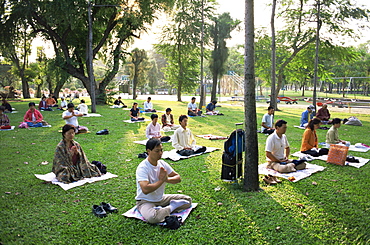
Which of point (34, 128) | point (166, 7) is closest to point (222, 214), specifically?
point (34, 128)

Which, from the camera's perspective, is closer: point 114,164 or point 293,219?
point 293,219

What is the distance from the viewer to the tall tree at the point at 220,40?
115 ft

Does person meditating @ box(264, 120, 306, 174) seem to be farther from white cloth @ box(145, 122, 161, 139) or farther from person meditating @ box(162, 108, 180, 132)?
person meditating @ box(162, 108, 180, 132)

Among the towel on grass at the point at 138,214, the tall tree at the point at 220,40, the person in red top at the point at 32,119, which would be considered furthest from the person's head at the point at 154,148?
the tall tree at the point at 220,40

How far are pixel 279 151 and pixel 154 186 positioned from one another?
14.1 feet

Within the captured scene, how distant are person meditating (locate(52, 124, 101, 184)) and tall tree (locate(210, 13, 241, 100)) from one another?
103 feet

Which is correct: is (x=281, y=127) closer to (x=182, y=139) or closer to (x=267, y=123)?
(x=182, y=139)

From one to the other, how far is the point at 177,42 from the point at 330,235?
115 feet

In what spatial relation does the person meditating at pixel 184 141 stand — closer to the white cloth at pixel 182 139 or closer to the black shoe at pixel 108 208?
the white cloth at pixel 182 139

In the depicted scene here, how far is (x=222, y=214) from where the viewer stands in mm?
4977

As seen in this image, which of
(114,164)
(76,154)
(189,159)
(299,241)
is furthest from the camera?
(189,159)

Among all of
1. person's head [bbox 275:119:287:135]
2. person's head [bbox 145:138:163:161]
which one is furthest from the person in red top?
person's head [bbox 275:119:287:135]

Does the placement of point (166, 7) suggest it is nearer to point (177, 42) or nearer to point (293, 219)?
point (177, 42)

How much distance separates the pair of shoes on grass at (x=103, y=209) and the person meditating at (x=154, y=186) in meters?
0.56
